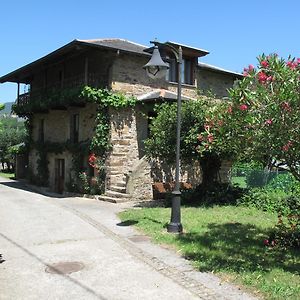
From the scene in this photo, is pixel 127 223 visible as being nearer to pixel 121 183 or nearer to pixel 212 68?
pixel 121 183

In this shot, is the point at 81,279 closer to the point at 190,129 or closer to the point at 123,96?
the point at 190,129

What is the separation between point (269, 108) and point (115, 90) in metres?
13.7

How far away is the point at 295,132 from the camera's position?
712 cm

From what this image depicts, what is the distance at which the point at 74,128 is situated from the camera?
2308 centimetres

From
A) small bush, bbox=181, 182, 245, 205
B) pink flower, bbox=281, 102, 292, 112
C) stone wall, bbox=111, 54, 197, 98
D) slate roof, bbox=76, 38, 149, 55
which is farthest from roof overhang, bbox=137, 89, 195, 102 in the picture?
pink flower, bbox=281, 102, 292, 112

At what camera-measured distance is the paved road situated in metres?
6.50

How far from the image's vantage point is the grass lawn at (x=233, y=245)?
22.4 feet

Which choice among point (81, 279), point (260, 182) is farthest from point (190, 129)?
point (81, 279)

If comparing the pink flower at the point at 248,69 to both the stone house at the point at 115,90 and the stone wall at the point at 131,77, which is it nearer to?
the stone house at the point at 115,90

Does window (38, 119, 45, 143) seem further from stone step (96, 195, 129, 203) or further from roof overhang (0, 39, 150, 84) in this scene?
stone step (96, 195, 129, 203)

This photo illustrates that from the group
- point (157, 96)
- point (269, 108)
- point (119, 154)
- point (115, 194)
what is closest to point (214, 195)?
point (115, 194)

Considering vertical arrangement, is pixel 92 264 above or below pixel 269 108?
below

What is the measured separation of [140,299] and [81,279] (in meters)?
1.40

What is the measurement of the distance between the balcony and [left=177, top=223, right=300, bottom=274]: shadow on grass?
11243 mm
